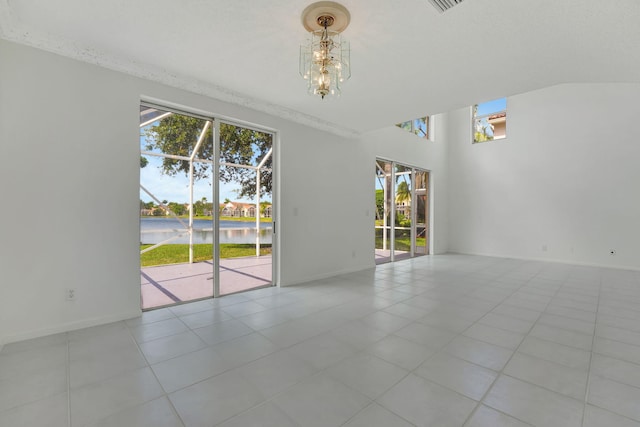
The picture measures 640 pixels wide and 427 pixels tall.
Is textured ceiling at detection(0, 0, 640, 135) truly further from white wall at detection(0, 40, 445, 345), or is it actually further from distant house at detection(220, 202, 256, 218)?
distant house at detection(220, 202, 256, 218)

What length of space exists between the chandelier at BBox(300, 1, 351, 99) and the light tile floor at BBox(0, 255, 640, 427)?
2194mm

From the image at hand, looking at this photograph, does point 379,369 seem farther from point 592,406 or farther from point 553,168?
point 553,168

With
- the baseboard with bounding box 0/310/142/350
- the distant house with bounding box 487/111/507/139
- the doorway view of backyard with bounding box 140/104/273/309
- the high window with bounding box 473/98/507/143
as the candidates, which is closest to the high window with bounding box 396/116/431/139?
the high window with bounding box 473/98/507/143

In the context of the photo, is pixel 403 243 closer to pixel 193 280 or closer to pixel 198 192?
pixel 193 280

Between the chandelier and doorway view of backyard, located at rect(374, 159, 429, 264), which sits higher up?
the chandelier

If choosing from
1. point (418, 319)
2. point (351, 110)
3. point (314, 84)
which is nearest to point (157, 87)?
point (314, 84)

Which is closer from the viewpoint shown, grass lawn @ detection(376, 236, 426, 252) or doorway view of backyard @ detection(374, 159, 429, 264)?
doorway view of backyard @ detection(374, 159, 429, 264)

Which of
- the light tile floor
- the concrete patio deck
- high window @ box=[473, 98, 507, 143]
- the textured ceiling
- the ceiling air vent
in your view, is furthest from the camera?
high window @ box=[473, 98, 507, 143]

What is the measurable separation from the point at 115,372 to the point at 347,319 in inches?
76.4

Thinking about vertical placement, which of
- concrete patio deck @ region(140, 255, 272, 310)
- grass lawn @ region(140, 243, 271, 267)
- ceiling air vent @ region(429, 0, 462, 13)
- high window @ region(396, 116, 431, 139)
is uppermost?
high window @ region(396, 116, 431, 139)

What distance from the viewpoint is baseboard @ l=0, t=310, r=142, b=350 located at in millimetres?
2295

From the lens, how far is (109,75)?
2744mm

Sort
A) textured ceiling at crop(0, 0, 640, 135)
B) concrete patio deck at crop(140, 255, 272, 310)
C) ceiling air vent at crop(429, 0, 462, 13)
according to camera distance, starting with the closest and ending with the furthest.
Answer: ceiling air vent at crop(429, 0, 462, 13) < textured ceiling at crop(0, 0, 640, 135) < concrete patio deck at crop(140, 255, 272, 310)

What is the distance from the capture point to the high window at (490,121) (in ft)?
A: 23.5
